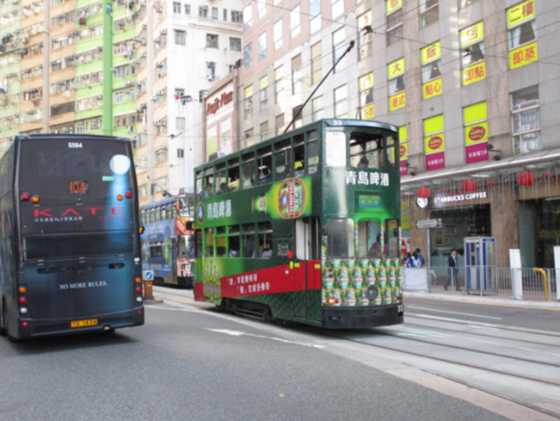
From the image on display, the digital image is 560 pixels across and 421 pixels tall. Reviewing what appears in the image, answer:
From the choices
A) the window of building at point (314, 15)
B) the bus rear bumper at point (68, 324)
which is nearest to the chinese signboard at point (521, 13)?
the window of building at point (314, 15)

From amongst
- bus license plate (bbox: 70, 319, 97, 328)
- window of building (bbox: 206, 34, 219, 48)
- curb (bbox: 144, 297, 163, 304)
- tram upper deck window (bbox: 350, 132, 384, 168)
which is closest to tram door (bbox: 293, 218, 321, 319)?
Result: tram upper deck window (bbox: 350, 132, 384, 168)

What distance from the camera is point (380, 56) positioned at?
2848 cm

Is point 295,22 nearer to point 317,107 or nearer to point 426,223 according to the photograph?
point 317,107

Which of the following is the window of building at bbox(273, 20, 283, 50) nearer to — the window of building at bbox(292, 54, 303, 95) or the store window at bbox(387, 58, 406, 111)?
the window of building at bbox(292, 54, 303, 95)

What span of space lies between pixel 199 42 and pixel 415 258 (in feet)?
110

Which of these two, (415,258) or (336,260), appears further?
(415,258)

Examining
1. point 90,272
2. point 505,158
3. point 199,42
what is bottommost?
point 90,272

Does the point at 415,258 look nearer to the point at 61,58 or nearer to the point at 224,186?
the point at 224,186

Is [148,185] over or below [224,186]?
over

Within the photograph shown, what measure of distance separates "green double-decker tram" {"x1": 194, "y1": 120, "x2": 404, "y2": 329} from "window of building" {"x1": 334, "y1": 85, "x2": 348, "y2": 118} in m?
18.3

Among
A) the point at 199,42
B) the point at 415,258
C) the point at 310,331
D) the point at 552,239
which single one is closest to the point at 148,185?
the point at 199,42

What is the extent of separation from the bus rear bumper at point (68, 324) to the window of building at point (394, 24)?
21.1 metres

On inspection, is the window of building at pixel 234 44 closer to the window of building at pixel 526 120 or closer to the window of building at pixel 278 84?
the window of building at pixel 278 84

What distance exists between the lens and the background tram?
25219 mm
